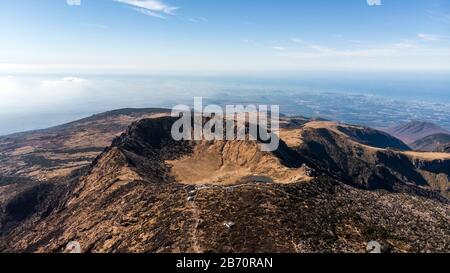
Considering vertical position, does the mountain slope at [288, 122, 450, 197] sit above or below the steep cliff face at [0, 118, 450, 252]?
below

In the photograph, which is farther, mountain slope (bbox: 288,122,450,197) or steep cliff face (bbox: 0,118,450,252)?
mountain slope (bbox: 288,122,450,197)

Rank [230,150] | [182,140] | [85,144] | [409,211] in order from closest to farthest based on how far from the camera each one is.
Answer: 1. [409,211]
2. [230,150]
3. [182,140]
4. [85,144]

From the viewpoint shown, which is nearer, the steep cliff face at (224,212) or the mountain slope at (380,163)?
the steep cliff face at (224,212)

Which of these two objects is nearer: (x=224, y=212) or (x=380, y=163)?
(x=224, y=212)

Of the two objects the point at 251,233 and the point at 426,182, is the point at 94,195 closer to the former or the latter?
the point at 251,233

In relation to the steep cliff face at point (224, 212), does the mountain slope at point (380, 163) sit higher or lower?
lower

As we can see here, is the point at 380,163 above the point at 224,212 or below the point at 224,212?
below

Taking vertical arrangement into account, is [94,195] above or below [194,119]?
below

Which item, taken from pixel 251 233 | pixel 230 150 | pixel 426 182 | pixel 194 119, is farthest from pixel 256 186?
pixel 426 182
